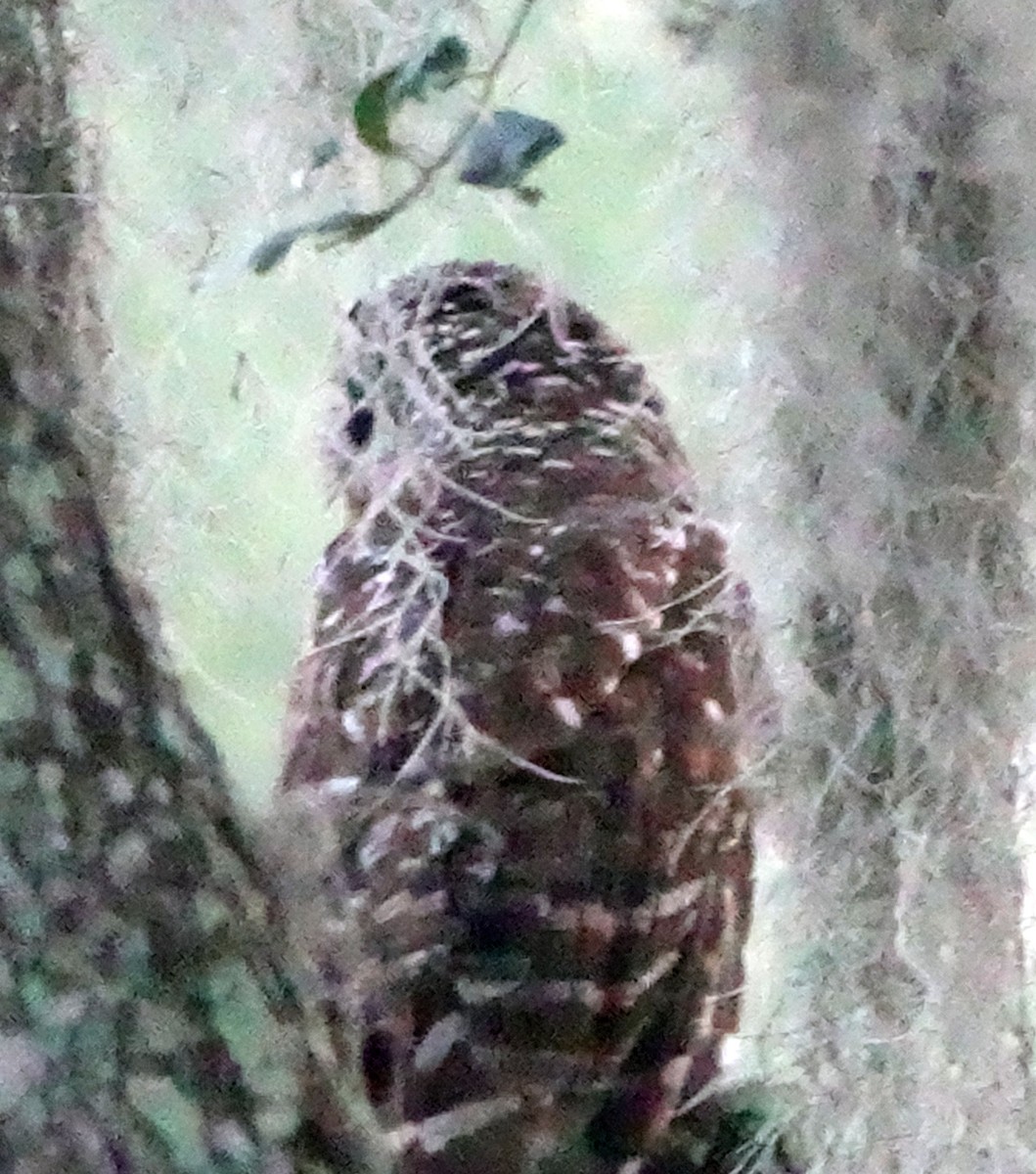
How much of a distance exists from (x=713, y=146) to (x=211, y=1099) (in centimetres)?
28

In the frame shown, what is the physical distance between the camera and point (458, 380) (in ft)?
1.55

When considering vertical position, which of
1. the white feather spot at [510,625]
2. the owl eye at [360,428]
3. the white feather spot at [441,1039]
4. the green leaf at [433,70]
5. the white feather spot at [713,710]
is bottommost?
the white feather spot at [441,1039]

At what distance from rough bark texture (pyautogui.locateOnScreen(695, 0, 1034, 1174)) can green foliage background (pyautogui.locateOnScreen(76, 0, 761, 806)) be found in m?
0.03

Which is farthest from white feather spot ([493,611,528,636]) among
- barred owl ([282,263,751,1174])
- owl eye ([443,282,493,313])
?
owl eye ([443,282,493,313])

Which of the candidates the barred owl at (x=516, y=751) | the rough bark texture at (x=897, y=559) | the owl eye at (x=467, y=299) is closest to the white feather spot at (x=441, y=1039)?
the barred owl at (x=516, y=751)

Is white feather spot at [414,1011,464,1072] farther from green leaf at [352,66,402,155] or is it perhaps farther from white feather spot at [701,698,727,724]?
green leaf at [352,66,402,155]

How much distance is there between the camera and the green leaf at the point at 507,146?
370 millimetres

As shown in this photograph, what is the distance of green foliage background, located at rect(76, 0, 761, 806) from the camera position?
0.40m

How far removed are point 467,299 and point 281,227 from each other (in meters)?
0.08

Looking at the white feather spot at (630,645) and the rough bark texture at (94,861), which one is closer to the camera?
the rough bark texture at (94,861)

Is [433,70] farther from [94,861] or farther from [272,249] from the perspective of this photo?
[94,861]

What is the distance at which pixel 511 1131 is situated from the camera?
0.42 meters

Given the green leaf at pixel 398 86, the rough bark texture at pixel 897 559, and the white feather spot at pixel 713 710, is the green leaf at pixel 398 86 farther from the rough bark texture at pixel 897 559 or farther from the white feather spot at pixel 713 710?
the white feather spot at pixel 713 710

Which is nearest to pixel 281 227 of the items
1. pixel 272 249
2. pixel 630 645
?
pixel 272 249
